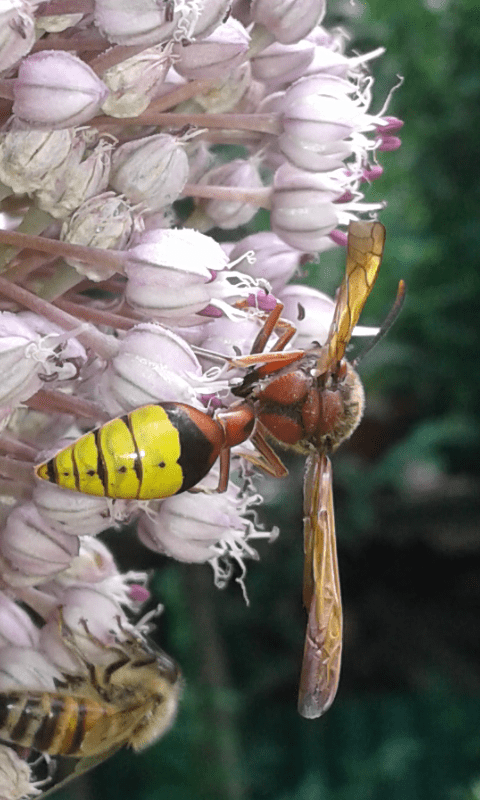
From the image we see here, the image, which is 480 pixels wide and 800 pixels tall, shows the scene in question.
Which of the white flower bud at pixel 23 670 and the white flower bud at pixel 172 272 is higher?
the white flower bud at pixel 172 272

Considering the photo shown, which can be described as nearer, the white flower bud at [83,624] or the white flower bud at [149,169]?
the white flower bud at [149,169]

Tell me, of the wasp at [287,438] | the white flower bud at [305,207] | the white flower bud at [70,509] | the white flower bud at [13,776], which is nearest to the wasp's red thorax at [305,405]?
the wasp at [287,438]

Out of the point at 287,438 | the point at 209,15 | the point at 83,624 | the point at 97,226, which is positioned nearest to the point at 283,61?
the point at 209,15

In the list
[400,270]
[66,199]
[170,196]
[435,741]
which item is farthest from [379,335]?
[435,741]

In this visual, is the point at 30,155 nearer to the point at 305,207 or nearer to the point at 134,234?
the point at 134,234

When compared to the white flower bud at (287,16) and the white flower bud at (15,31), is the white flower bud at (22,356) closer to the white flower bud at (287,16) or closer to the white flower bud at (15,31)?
the white flower bud at (15,31)

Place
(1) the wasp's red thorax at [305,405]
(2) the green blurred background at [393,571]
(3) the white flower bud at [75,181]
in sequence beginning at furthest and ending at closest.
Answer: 1. (2) the green blurred background at [393,571]
2. (1) the wasp's red thorax at [305,405]
3. (3) the white flower bud at [75,181]
